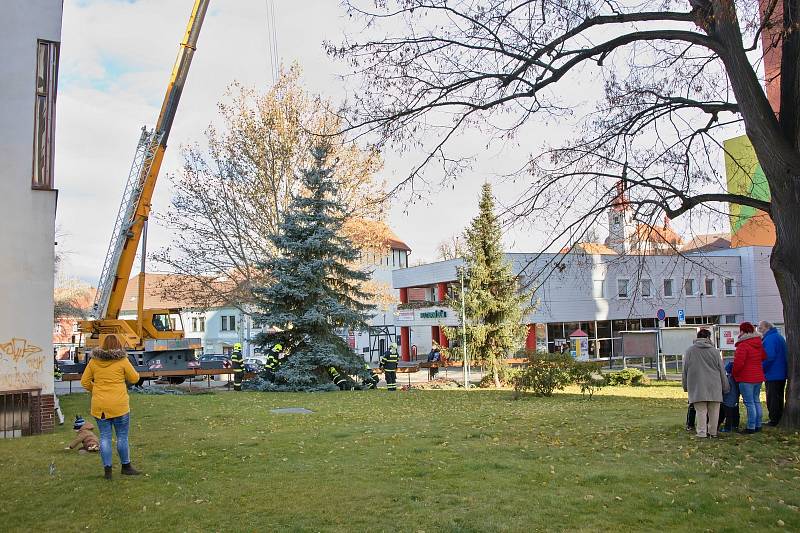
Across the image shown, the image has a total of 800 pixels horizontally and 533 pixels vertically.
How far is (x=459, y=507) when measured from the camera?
6.34 m

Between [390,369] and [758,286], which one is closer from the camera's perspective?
[390,369]

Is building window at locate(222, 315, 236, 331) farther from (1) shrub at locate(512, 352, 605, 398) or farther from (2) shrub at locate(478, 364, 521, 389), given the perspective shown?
(1) shrub at locate(512, 352, 605, 398)

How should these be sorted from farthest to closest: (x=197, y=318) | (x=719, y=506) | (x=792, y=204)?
(x=197, y=318) → (x=792, y=204) → (x=719, y=506)

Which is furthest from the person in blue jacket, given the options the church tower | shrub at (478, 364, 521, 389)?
shrub at (478, 364, 521, 389)

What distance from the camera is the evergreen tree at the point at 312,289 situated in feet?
82.0

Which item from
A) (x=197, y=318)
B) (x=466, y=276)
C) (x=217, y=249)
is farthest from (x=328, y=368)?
(x=197, y=318)

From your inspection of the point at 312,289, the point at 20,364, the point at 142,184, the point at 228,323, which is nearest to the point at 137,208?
the point at 142,184

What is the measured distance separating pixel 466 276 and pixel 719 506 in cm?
2396

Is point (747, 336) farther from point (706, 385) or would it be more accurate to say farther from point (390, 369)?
point (390, 369)

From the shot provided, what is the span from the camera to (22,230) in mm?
12297

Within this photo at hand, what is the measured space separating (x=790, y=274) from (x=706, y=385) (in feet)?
6.72

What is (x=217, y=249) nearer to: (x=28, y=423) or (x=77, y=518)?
(x=28, y=423)

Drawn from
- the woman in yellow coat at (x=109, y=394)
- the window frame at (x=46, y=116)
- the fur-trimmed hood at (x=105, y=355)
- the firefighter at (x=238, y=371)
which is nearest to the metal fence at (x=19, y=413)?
the window frame at (x=46, y=116)

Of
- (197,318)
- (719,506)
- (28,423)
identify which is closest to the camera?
(719,506)
